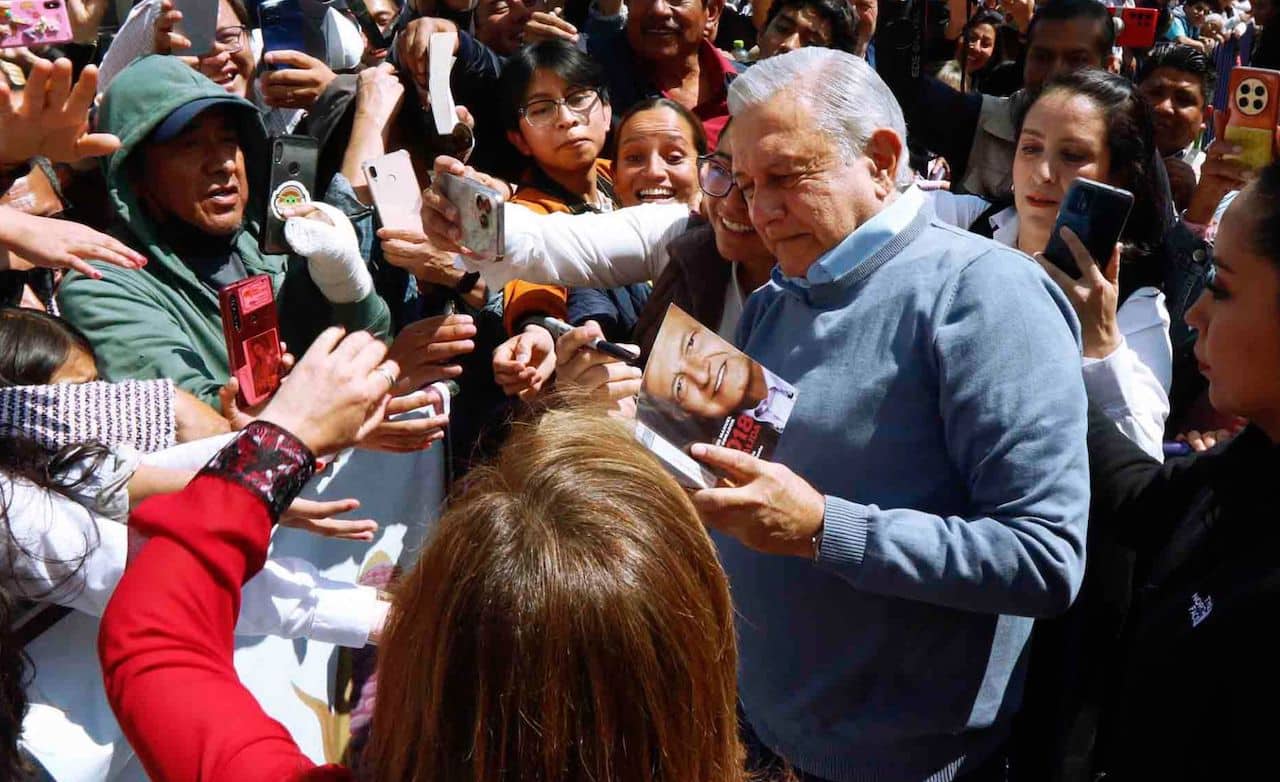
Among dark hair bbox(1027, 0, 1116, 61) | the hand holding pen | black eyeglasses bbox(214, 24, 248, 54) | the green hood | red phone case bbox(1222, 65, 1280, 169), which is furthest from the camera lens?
dark hair bbox(1027, 0, 1116, 61)

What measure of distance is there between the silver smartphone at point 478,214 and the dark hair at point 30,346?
30.7 inches

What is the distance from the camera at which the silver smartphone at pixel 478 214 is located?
7.82 feet

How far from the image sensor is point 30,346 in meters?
2.21

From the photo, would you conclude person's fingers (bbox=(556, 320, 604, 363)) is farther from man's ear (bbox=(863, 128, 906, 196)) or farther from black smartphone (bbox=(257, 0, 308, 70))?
black smartphone (bbox=(257, 0, 308, 70))

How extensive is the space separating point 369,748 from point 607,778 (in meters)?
0.26

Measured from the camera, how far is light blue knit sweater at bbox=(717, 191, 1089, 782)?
1.80 metres

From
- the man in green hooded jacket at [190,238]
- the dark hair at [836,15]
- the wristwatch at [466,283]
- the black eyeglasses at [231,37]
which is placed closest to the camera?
the man in green hooded jacket at [190,238]

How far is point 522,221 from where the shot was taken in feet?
8.70

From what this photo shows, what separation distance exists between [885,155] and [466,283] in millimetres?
1522

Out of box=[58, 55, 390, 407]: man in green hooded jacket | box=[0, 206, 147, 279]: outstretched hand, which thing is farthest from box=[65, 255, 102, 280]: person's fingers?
box=[58, 55, 390, 407]: man in green hooded jacket

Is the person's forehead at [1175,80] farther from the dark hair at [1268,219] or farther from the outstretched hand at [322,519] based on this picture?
the outstretched hand at [322,519]

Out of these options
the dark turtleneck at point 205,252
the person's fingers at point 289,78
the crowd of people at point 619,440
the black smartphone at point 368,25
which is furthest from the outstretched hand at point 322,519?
the black smartphone at point 368,25

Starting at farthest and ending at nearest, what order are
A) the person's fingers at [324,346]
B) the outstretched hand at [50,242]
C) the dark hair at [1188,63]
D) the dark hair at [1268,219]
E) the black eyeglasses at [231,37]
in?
the dark hair at [1188,63]
the black eyeglasses at [231,37]
the outstretched hand at [50,242]
the dark hair at [1268,219]
the person's fingers at [324,346]

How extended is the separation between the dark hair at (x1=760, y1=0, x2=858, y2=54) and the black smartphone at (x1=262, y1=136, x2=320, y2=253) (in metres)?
2.55
